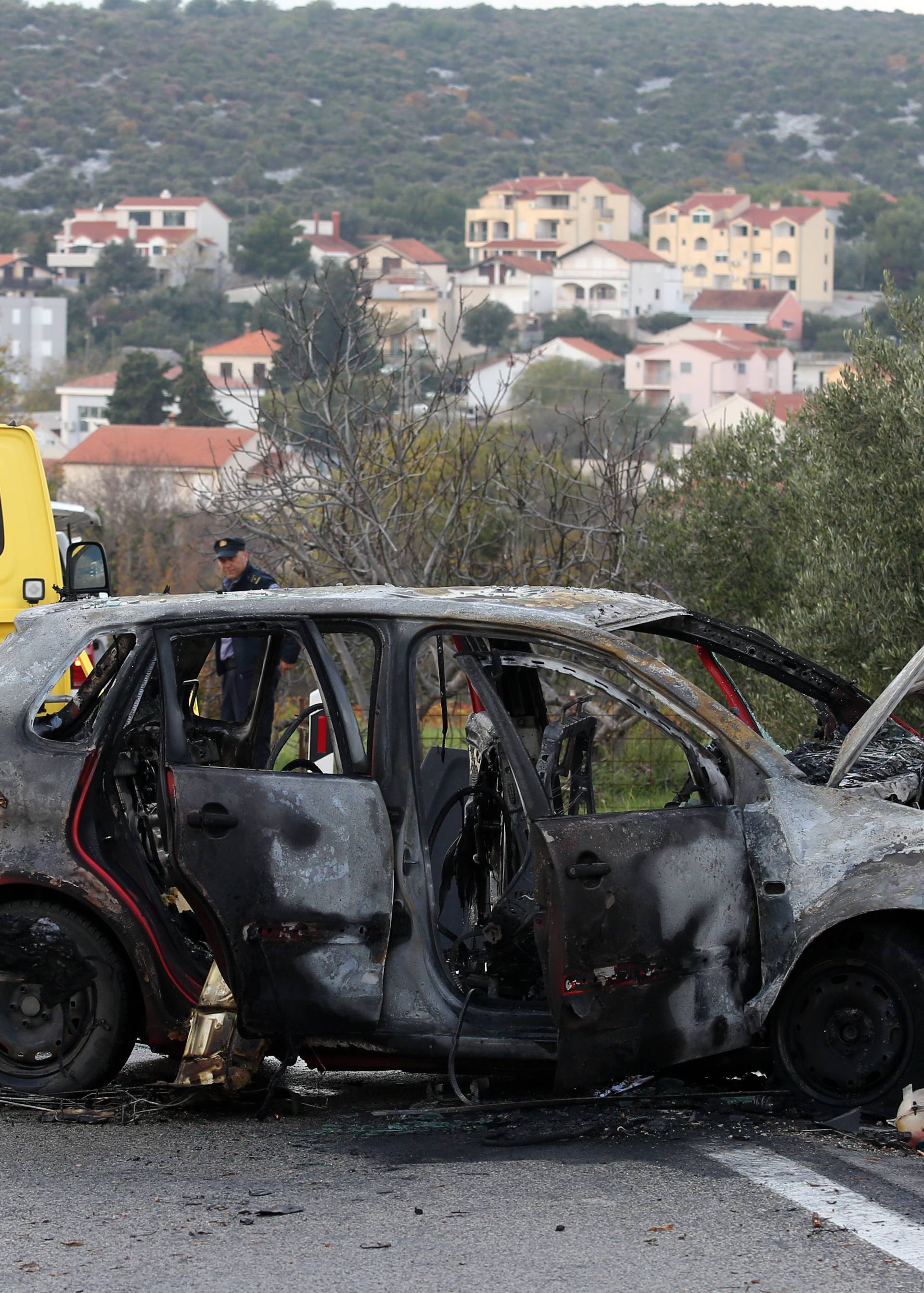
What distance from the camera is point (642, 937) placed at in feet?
16.5

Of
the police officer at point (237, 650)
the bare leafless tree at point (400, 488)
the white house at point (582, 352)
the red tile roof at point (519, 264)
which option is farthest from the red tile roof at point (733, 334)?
the police officer at point (237, 650)

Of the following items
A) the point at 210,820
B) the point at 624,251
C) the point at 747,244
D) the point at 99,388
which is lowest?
the point at 210,820

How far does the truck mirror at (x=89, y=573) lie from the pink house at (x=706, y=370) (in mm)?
108097

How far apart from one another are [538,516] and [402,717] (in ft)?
30.8

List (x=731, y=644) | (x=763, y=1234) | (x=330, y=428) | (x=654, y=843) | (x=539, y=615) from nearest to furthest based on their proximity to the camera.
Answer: (x=763, y=1234) → (x=654, y=843) → (x=539, y=615) → (x=731, y=644) → (x=330, y=428)

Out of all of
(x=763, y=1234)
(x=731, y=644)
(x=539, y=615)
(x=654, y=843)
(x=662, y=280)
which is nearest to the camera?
(x=763, y=1234)

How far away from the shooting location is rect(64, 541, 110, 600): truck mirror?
965cm

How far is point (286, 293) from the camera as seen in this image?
14.3 meters

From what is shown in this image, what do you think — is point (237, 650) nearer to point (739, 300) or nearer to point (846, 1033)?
point (846, 1033)

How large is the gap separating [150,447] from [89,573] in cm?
6367

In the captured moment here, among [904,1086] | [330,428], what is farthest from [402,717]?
[330,428]

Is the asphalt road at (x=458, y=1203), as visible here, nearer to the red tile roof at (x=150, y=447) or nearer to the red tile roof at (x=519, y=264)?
the red tile roof at (x=150, y=447)

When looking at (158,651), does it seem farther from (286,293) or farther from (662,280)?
(662,280)

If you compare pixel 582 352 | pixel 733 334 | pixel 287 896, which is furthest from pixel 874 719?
pixel 733 334
